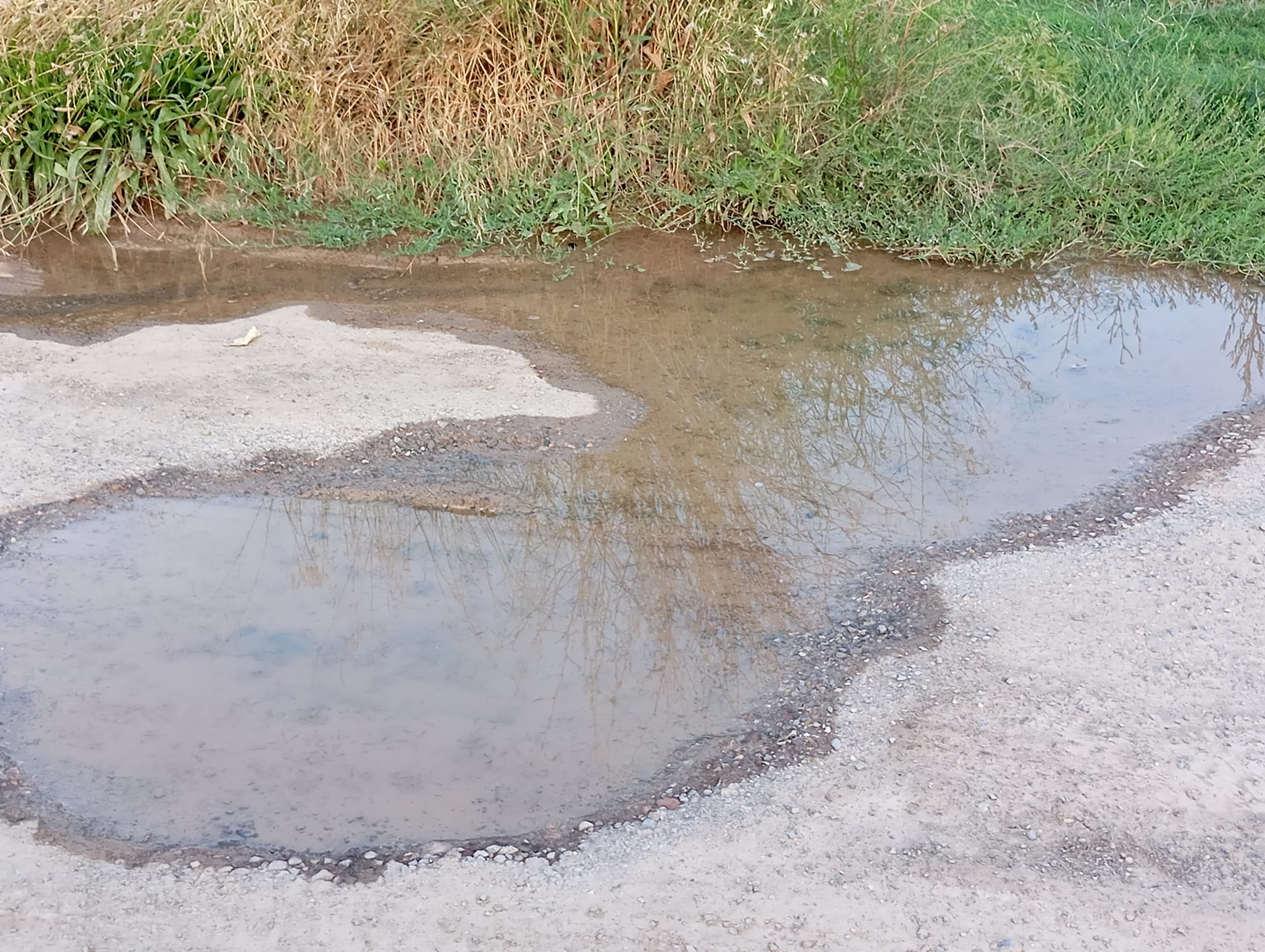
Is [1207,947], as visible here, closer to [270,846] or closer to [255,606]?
[270,846]

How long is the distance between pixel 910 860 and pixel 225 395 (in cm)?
274

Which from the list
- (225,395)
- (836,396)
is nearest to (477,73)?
(225,395)

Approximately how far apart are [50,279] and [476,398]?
2.24 metres

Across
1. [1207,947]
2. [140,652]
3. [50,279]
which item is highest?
[50,279]

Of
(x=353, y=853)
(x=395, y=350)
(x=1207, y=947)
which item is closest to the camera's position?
(x=1207, y=947)

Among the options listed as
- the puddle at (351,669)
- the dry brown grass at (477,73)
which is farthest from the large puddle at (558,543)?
the dry brown grass at (477,73)

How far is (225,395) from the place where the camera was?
4055mm

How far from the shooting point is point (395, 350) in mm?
4461

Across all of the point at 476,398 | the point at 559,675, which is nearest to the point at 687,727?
the point at 559,675

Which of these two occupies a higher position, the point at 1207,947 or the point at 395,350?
the point at 395,350

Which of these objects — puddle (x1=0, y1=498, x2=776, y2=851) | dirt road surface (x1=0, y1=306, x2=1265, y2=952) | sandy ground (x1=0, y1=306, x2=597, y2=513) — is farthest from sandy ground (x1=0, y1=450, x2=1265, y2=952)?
sandy ground (x1=0, y1=306, x2=597, y2=513)

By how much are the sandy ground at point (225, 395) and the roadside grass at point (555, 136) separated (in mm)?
1080

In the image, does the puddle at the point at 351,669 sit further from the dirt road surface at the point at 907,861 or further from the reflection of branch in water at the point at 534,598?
the dirt road surface at the point at 907,861

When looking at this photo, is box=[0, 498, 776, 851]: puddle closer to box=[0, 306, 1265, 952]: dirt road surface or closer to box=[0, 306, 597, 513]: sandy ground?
box=[0, 306, 1265, 952]: dirt road surface
